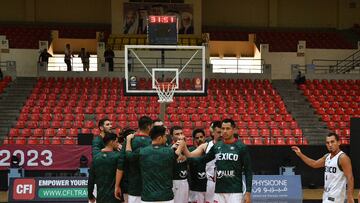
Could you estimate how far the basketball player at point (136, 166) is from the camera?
759 cm

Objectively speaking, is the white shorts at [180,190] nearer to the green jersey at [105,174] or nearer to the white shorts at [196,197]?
the white shorts at [196,197]

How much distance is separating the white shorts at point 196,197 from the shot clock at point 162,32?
5.24 meters

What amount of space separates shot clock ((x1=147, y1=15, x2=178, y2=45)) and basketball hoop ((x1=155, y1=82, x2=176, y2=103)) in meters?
1.09

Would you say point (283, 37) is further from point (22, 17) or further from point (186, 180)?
point (186, 180)

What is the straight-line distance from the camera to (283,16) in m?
32.0

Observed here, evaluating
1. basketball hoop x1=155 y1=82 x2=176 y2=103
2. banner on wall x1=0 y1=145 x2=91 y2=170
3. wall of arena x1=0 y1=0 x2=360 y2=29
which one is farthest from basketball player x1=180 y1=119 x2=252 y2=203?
wall of arena x1=0 y1=0 x2=360 y2=29

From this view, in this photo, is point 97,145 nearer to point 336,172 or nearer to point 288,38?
point 336,172

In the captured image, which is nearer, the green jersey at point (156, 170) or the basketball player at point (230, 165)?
the green jersey at point (156, 170)

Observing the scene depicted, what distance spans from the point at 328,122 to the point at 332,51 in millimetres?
8372

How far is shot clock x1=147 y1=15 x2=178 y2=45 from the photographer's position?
1371 centimetres

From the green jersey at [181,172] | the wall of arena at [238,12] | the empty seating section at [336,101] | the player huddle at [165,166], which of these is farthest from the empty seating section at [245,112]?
the player huddle at [165,166]

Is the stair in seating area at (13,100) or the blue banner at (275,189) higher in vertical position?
the stair in seating area at (13,100)

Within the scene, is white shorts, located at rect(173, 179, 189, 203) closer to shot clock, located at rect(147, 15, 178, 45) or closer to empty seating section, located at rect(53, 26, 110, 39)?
shot clock, located at rect(147, 15, 178, 45)

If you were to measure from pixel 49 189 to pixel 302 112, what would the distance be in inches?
484
